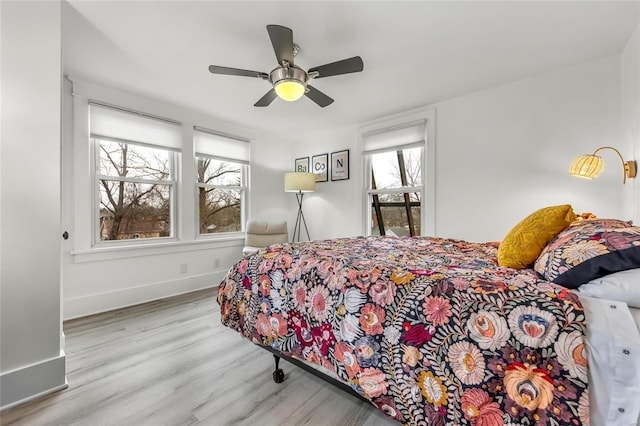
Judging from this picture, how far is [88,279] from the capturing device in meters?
2.85

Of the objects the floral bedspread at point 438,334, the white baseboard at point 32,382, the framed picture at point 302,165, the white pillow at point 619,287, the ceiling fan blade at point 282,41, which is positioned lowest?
the white baseboard at point 32,382

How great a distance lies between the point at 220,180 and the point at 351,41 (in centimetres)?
279

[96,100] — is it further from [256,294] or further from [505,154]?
[505,154]

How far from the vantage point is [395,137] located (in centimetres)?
377

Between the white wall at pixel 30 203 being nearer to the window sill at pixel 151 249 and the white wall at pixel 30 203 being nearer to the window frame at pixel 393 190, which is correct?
the window sill at pixel 151 249

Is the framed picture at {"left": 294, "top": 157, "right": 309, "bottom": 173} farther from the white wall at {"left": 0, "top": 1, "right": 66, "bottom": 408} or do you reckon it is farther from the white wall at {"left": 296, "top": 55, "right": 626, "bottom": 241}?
the white wall at {"left": 0, "top": 1, "right": 66, "bottom": 408}

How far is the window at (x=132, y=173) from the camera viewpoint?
9.84 feet

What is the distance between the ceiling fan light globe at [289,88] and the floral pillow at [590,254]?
1.91m

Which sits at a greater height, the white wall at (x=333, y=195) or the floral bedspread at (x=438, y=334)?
the white wall at (x=333, y=195)

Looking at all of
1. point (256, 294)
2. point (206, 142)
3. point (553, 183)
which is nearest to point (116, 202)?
point (206, 142)

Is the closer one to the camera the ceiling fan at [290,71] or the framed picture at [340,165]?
the ceiling fan at [290,71]

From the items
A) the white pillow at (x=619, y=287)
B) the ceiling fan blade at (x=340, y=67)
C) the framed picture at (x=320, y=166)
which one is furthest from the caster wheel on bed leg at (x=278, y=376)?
the framed picture at (x=320, y=166)

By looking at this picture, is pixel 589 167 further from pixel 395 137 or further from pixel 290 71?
pixel 290 71

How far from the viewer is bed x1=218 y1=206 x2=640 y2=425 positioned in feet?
2.60
